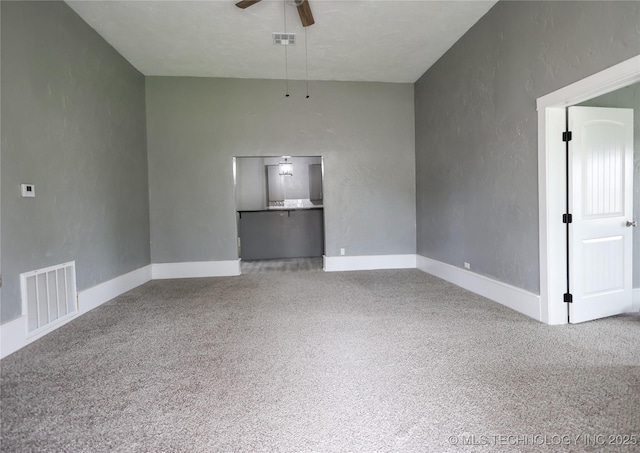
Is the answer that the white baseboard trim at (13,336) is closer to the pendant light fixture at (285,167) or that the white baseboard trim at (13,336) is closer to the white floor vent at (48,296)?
the white floor vent at (48,296)

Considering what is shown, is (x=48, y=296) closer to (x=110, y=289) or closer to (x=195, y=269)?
(x=110, y=289)

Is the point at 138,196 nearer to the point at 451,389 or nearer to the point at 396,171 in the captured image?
the point at 396,171

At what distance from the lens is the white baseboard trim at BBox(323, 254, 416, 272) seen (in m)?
5.48

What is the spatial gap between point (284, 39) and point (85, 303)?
3763 millimetres

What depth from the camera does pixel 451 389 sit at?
6.00ft

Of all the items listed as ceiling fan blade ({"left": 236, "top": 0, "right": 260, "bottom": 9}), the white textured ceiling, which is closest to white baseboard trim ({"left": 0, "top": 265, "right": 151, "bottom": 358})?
the white textured ceiling

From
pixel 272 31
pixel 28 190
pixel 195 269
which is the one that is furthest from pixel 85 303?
pixel 272 31

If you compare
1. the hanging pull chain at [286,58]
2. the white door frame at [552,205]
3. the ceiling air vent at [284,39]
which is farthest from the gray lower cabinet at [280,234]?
the white door frame at [552,205]

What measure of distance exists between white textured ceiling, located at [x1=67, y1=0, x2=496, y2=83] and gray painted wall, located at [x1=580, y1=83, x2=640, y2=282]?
1.45 meters

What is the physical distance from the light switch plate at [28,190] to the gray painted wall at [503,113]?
14.2ft

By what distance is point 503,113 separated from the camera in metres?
3.29

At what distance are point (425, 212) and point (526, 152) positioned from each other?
228 centimetres

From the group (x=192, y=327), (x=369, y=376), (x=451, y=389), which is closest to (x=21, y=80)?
(x=192, y=327)

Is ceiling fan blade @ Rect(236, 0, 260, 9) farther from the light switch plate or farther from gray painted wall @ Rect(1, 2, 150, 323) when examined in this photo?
the light switch plate
